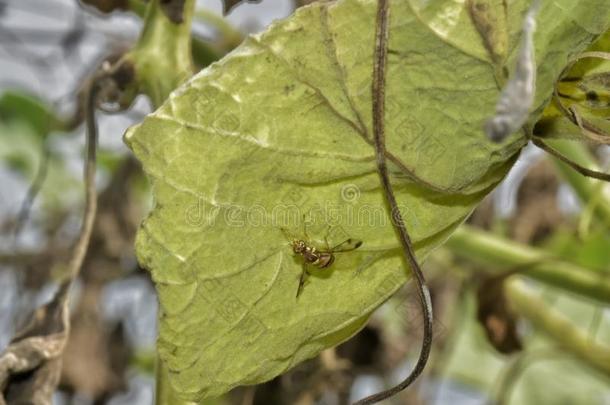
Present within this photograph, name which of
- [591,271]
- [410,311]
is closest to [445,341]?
[410,311]

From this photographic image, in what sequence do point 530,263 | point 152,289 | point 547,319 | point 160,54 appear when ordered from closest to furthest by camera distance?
1. point 160,54
2. point 530,263
3. point 547,319
4. point 152,289

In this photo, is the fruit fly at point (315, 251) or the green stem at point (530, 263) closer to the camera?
the fruit fly at point (315, 251)

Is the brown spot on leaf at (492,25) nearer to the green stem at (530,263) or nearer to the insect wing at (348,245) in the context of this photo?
the insect wing at (348,245)

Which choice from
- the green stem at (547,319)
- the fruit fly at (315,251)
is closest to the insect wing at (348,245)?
the fruit fly at (315,251)

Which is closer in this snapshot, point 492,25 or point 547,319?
point 492,25

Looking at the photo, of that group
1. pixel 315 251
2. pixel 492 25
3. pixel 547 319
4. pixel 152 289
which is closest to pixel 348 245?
pixel 315 251

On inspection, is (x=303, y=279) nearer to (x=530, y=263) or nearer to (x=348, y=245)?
(x=348, y=245)
